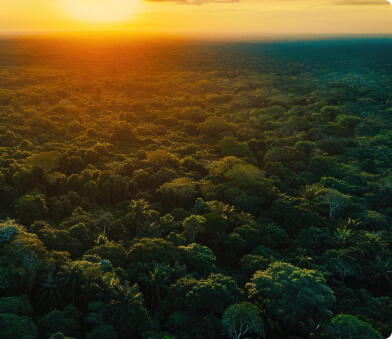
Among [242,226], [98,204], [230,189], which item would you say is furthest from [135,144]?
[242,226]

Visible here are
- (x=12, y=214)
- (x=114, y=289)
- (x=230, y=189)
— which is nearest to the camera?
(x=114, y=289)

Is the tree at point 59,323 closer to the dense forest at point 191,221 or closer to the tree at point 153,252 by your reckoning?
the dense forest at point 191,221

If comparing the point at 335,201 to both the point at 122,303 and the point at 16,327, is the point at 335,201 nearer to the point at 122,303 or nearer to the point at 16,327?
the point at 122,303

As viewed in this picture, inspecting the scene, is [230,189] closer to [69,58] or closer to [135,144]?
[135,144]

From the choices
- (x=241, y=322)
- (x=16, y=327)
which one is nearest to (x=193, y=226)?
(x=241, y=322)

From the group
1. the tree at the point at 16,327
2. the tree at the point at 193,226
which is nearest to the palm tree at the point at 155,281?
the tree at the point at 193,226
